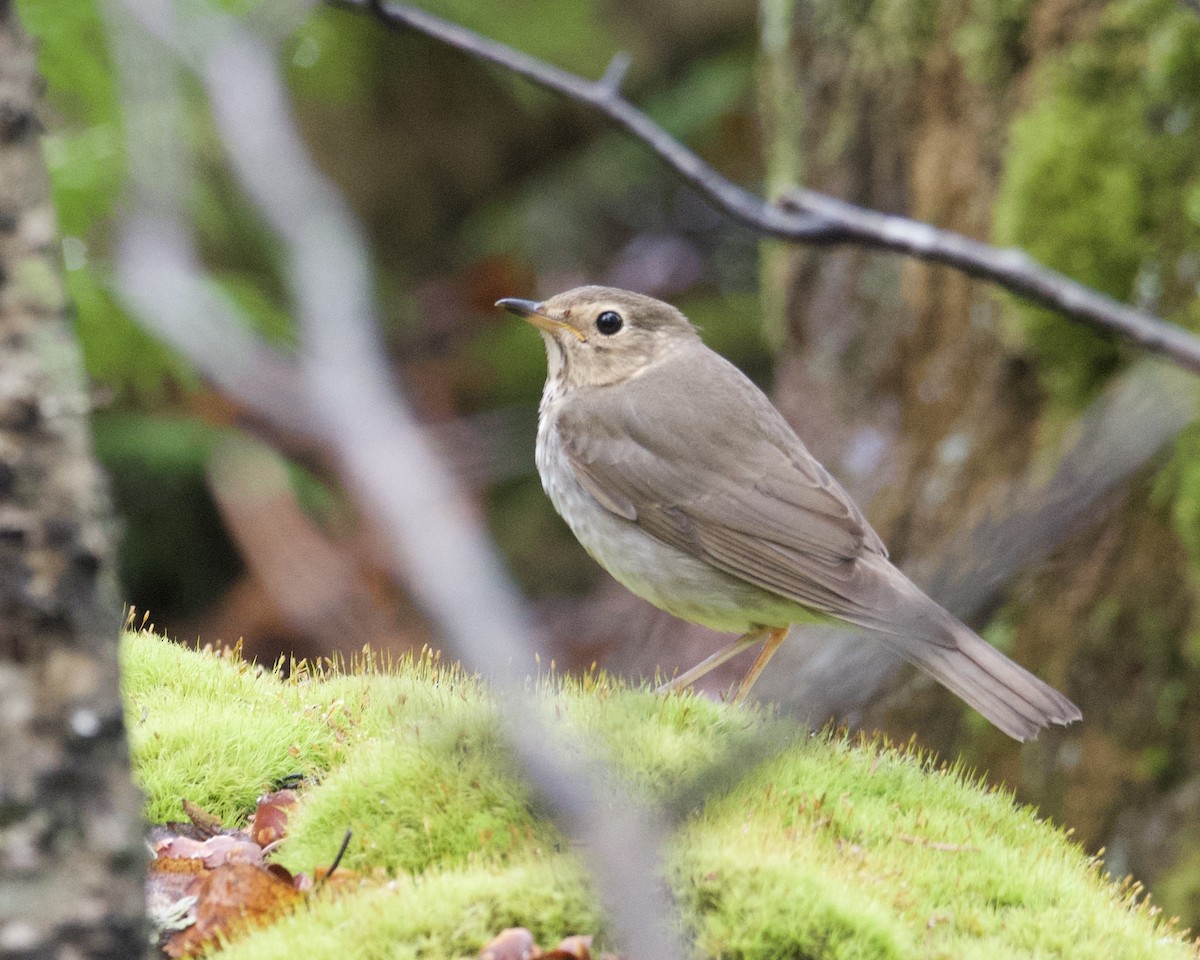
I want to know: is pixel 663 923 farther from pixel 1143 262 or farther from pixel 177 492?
pixel 177 492

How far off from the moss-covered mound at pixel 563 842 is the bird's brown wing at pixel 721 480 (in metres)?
0.81

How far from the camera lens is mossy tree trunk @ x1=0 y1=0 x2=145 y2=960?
1.70 m

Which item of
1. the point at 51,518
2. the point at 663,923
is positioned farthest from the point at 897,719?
the point at 51,518

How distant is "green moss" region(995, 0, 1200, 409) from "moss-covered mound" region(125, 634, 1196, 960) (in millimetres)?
2952

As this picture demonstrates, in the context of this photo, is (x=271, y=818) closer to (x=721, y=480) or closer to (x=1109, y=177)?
(x=721, y=480)

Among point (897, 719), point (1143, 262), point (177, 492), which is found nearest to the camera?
point (1143, 262)

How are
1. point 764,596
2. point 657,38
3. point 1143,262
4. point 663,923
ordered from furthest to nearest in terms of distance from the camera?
1. point 657,38
2. point 1143,262
3. point 764,596
4. point 663,923

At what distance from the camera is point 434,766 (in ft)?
9.09

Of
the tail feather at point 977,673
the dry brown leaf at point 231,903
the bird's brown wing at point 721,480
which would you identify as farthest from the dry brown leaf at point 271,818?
the bird's brown wing at point 721,480

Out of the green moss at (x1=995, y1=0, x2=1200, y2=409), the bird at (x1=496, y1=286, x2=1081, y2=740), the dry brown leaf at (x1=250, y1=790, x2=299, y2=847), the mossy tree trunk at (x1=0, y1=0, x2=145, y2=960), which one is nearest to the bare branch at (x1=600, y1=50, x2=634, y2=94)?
the bird at (x1=496, y1=286, x2=1081, y2=740)

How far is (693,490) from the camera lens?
4.46 metres

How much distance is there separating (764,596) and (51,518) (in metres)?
2.83

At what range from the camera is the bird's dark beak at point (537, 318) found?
181 inches

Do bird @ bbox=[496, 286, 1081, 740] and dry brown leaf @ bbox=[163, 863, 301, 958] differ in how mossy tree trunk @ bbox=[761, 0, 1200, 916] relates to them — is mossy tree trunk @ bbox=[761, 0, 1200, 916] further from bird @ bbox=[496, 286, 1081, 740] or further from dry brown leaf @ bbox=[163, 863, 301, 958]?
dry brown leaf @ bbox=[163, 863, 301, 958]
